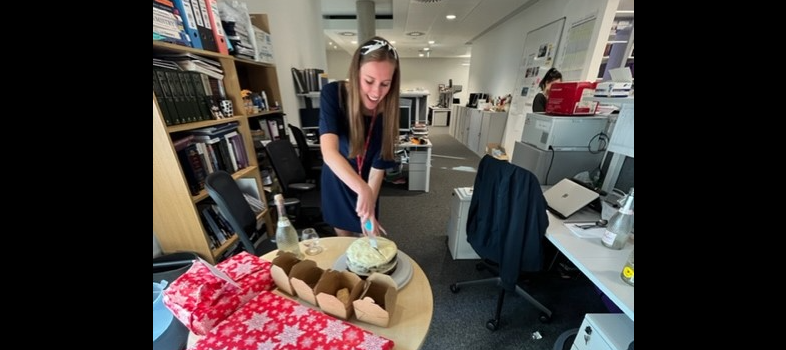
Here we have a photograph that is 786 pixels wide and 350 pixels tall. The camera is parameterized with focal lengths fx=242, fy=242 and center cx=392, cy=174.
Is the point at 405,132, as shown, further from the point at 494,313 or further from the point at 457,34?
the point at 457,34

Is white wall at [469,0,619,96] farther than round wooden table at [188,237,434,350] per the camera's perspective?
Yes

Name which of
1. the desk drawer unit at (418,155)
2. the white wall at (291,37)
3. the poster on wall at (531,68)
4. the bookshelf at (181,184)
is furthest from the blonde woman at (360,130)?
the poster on wall at (531,68)

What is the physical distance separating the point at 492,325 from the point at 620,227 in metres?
0.85

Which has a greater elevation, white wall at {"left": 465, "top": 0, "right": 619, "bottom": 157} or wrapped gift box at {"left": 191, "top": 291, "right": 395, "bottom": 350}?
white wall at {"left": 465, "top": 0, "right": 619, "bottom": 157}

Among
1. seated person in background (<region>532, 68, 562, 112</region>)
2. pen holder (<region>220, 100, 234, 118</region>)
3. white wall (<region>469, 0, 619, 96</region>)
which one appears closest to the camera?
pen holder (<region>220, 100, 234, 118</region>)

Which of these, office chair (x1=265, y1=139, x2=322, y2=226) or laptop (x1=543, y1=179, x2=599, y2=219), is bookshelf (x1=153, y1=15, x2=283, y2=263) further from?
laptop (x1=543, y1=179, x2=599, y2=219)

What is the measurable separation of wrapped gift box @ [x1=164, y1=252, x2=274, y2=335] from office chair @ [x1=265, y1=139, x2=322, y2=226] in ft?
3.53

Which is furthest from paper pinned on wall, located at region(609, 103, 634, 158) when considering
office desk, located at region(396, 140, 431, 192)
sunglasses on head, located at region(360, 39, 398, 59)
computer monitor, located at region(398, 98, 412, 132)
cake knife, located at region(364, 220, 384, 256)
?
computer monitor, located at region(398, 98, 412, 132)

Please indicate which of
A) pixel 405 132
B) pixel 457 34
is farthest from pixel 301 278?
pixel 457 34

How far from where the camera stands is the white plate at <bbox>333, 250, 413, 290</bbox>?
29.4 inches

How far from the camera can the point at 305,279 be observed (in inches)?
27.1

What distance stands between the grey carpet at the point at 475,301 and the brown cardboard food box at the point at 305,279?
0.98 m

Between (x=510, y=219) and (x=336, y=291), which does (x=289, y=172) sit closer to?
(x=336, y=291)
